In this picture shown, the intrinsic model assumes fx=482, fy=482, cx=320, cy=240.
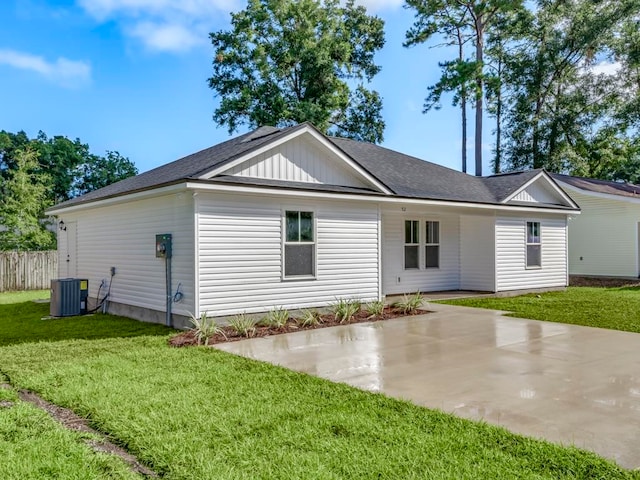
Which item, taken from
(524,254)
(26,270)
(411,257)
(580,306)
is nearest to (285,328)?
(411,257)

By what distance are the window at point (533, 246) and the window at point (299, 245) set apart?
26.8ft

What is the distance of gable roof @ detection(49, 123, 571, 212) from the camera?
975 centimetres

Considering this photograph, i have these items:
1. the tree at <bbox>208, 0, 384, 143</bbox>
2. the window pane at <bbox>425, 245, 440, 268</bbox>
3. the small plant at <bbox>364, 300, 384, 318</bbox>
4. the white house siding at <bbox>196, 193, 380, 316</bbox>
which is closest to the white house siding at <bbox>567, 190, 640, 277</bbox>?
the window pane at <bbox>425, 245, 440, 268</bbox>

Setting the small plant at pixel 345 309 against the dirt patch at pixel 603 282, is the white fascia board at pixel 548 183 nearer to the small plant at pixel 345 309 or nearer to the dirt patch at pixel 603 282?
the dirt patch at pixel 603 282

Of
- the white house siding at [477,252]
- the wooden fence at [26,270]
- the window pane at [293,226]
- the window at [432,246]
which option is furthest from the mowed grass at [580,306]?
the wooden fence at [26,270]

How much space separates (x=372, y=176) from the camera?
10664 millimetres

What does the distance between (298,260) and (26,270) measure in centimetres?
1279

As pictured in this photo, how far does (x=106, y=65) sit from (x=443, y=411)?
16613mm

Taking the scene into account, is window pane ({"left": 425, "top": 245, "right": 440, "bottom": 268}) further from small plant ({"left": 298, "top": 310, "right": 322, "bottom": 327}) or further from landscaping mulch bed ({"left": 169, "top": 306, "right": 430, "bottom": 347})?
small plant ({"left": 298, "top": 310, "right": 322, "bottom": 327})

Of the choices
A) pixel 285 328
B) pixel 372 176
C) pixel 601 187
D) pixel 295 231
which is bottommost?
pixel 285 328

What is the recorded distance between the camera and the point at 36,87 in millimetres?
22125

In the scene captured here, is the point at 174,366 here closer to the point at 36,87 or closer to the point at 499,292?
the point at 499,292

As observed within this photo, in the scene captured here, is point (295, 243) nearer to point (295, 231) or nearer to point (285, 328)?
point (295, 231)

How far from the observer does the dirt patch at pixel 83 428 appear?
345 centimetres
